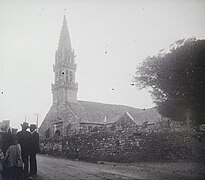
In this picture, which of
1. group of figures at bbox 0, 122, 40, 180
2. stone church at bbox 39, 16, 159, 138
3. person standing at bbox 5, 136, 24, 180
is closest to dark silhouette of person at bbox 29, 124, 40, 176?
group of figures at bbox 0, 122, 40, 180

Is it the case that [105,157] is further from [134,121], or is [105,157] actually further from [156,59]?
[134,121]

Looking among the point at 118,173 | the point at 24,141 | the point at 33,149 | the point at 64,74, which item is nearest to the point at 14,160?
the point at 24,141

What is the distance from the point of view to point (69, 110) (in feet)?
124

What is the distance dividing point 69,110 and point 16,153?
30.3 metres

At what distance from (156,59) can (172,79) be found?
299cm

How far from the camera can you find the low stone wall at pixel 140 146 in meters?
15.7

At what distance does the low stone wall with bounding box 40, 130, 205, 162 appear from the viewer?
1565 centimetres

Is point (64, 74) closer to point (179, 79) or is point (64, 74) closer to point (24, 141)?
point (179, 79)

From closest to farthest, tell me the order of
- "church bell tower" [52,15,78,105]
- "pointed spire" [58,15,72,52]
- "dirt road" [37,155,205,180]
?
"dirt road" [37,155,205,180]
"church bell tower" [52,15,78,105]
"pointed spire" [58,15,72,52]

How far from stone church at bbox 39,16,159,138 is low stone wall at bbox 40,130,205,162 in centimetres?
1714

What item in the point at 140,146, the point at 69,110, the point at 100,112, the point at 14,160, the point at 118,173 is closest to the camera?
the point at 14,160

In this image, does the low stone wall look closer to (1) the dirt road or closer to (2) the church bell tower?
(1) the dirt road

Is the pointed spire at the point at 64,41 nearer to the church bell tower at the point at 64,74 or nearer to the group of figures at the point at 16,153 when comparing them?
the church bell tower at the point at 64,74

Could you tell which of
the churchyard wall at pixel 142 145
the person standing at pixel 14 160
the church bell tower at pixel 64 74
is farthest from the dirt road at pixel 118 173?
the church bell tower at pixel 64 74
